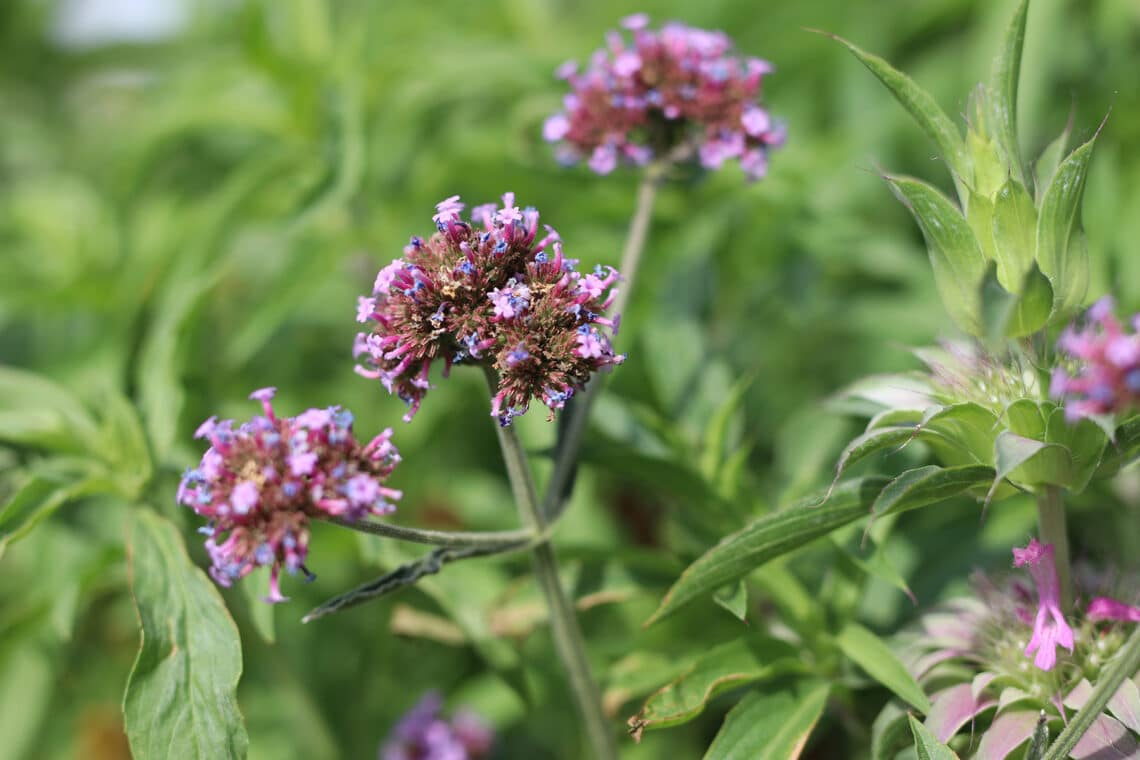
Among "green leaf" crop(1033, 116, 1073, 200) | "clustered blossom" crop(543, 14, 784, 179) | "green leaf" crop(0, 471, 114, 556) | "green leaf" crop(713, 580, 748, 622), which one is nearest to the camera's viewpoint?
"green leaf" crop(1033, 116, 1073, 200)

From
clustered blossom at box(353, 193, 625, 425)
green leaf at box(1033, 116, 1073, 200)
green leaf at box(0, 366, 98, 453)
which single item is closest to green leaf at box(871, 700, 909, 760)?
clustered blossom at box(353, 193, 625, 425)

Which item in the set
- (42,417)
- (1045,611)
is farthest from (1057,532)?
(42,417)

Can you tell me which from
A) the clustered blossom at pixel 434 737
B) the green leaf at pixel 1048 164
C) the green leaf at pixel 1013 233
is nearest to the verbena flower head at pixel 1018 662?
the green leaf at pixel 1013 233

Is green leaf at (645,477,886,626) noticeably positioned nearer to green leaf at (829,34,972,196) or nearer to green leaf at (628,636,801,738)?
green leaf at (628,636,801,738)

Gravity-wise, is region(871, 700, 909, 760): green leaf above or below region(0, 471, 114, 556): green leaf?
below

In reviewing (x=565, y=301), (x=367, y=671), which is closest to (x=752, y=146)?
(x=565, y=301)

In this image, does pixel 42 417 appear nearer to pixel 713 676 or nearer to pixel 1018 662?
pixel 713 676
